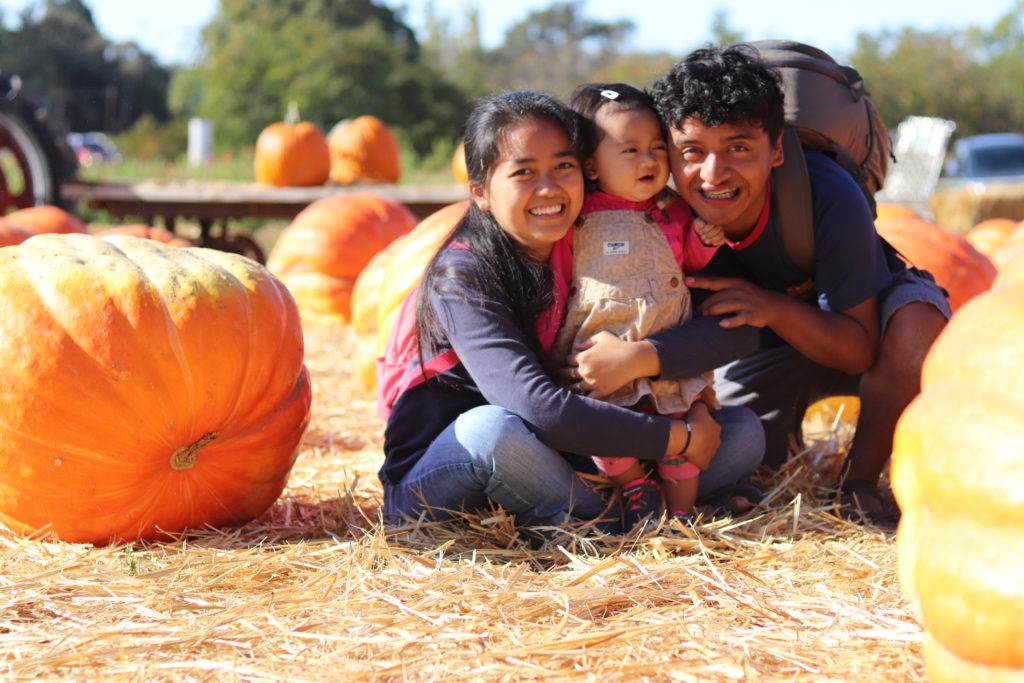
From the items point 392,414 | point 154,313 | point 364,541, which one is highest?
point 154,313

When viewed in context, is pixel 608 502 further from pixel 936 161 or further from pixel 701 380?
pixel 936 161

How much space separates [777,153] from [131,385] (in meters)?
1.79

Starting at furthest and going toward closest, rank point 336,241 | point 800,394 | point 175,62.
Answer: point 175,62 → point 336,241 → point 800,394

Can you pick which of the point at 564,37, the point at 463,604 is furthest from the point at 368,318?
the point at 564,37

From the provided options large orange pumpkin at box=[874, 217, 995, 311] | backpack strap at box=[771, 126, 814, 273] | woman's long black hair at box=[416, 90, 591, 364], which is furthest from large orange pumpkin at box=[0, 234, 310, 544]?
large orange pumpkin at box=[874, 217, 995, 311]

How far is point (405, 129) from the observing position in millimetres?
23250

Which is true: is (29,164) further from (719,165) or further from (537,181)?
(719,165)

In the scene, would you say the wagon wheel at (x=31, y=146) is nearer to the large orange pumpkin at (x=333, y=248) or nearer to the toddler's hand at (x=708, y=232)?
the large orange pumpkin at (x=333, y=248)

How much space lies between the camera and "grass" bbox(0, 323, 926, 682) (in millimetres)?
1849

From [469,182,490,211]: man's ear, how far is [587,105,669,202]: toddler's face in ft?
0.94

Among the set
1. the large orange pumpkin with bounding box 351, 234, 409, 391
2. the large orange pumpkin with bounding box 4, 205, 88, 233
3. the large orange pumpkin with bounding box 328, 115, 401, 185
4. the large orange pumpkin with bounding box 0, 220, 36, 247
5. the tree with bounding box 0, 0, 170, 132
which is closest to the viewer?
the large orange pumpkin with bounding box 0, 220, 36, 247

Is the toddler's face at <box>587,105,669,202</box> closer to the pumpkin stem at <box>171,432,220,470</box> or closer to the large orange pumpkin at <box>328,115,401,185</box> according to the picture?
the pumpkin stem at <box>171,432,220,470</box>

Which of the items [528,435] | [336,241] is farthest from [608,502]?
[336,241]

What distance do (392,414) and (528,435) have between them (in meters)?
0.45
